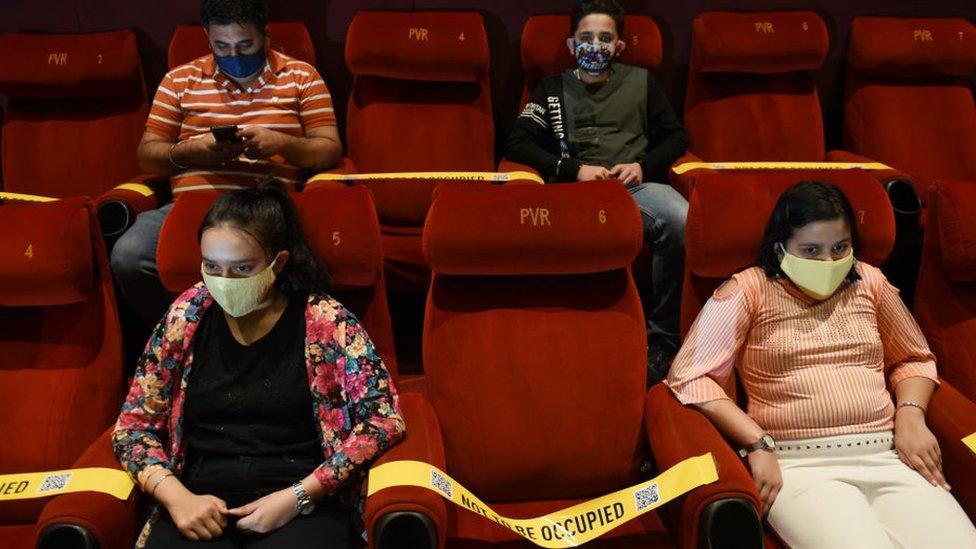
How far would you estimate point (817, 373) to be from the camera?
169 centimetres

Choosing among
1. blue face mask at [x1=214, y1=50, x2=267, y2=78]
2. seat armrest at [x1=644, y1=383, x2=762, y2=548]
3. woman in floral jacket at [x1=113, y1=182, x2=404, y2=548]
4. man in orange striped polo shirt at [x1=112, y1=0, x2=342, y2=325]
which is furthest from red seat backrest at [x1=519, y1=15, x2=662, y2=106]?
seat armrest at [x1=644, y1=383, x2=762, y2=548]

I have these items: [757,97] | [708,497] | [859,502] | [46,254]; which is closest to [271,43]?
[46,254]

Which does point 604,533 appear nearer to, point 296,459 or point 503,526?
point 503,526

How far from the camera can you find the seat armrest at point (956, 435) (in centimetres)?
155

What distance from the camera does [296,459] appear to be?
1559 millimetres

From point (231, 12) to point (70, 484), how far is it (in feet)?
4.56

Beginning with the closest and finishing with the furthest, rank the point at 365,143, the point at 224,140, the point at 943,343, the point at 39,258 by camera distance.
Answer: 1. the point at 39,258
2. the point at 943,343
3. the point at 224,140
4. the point at 365,143

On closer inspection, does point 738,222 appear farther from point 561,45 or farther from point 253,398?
point 561,45

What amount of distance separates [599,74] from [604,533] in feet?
5.27

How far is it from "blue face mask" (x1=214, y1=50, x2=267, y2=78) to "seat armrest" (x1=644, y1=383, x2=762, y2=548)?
1579 mm

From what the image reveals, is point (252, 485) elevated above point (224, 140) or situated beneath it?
situated beneath

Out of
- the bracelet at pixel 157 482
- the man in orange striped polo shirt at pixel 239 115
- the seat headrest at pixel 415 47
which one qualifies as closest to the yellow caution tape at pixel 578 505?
the bracelet at pixel 157 482

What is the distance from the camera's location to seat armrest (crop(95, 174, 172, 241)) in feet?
7.30

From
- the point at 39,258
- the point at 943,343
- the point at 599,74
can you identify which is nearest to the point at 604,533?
the point at 943,343
